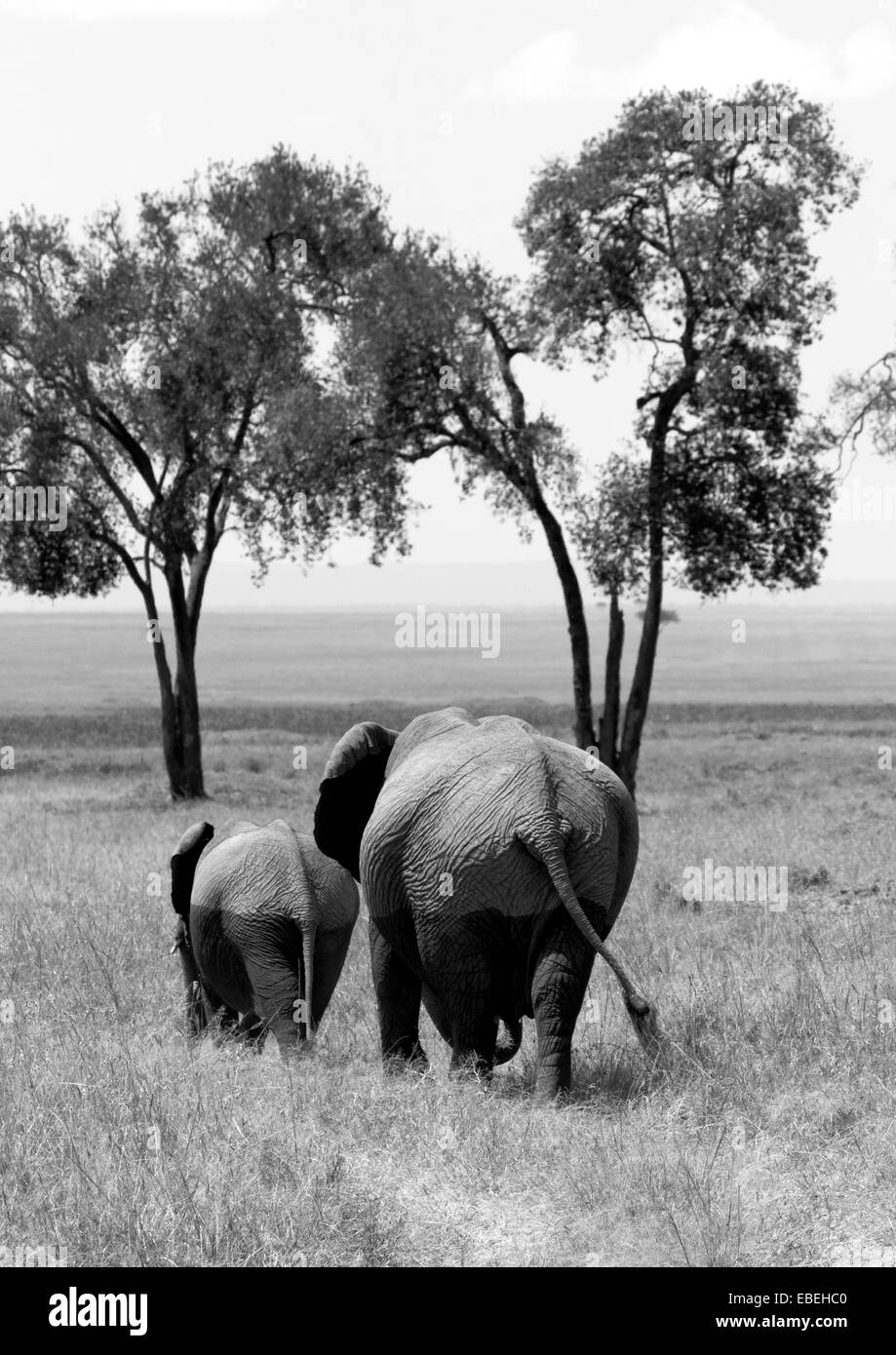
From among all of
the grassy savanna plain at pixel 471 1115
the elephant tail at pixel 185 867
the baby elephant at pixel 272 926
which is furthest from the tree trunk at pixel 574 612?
the baby elephant at pixel 272 926

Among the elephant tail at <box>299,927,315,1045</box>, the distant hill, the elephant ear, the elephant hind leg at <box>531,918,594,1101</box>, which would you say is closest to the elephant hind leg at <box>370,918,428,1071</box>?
the elephant tail at <box>299,927,315,1045</box>

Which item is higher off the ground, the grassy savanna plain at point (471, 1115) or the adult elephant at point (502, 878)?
the adult elephant at point (502, 878)

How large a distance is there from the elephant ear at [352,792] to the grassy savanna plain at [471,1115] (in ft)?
3.95

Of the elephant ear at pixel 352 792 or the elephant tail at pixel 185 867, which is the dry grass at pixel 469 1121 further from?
the elephant ear at pixel 352 792

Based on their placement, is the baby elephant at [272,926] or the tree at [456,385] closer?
the baby elephant at [272,926]

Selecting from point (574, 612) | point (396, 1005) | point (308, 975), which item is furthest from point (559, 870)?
point (574, 612)

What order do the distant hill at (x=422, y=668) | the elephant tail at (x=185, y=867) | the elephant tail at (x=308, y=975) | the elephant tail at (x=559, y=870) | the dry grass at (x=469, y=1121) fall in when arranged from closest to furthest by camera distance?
the dry grass at (x=469, y=1121) < the elephant tail at (x=559, y=870) < the elephant tail at (x=308, y=975) < the elephant tail at (x=185, y=867) < the distant hill at (x=422, y=668)

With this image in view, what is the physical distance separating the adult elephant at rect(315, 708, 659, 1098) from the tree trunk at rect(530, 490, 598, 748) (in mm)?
17598

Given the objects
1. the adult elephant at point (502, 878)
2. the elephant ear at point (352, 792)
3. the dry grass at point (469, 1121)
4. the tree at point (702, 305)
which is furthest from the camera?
the tree at point (702, 305)

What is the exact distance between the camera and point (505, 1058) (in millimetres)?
7953

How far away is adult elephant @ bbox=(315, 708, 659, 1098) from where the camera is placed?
723 cm

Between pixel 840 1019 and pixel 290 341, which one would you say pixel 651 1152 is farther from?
pixel 290 341

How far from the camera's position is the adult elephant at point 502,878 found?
23.7ft

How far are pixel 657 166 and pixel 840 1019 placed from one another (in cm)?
1804
